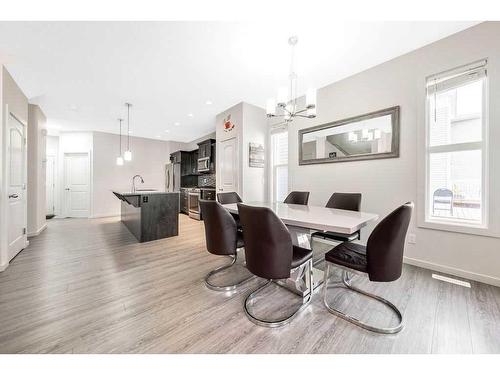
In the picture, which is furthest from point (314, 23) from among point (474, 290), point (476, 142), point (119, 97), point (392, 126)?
point (119, 97)

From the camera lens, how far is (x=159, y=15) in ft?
5.83

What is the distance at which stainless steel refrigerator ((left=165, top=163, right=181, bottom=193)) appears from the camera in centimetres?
752

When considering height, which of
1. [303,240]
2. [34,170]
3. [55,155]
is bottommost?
[303,240]

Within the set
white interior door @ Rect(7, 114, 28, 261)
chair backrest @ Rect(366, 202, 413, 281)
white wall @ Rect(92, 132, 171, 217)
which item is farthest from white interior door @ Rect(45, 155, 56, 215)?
chair backrest @ Rect(366, 202, 413, 281)

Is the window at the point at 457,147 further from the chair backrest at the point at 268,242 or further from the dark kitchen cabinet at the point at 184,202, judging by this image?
the dark kitchen cabinet at the point at 184,202

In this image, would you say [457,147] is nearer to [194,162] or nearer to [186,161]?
[194,162]

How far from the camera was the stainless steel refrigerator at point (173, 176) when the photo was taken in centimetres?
752

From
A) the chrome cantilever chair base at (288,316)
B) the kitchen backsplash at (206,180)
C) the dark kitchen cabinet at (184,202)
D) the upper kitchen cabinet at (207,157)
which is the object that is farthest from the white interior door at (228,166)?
the chrome cantilever chair base at (288,316)

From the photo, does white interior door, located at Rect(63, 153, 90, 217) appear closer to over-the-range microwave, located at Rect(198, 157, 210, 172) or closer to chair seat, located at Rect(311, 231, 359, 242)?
over-the-range microwave, located at Rect(198, 157, 210, 172)

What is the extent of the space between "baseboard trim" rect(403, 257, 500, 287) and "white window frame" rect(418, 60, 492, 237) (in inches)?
17.7

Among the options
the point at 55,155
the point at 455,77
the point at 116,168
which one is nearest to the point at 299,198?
the point at 455,77

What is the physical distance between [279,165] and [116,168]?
18.9 ft

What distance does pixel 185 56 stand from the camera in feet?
8.48
